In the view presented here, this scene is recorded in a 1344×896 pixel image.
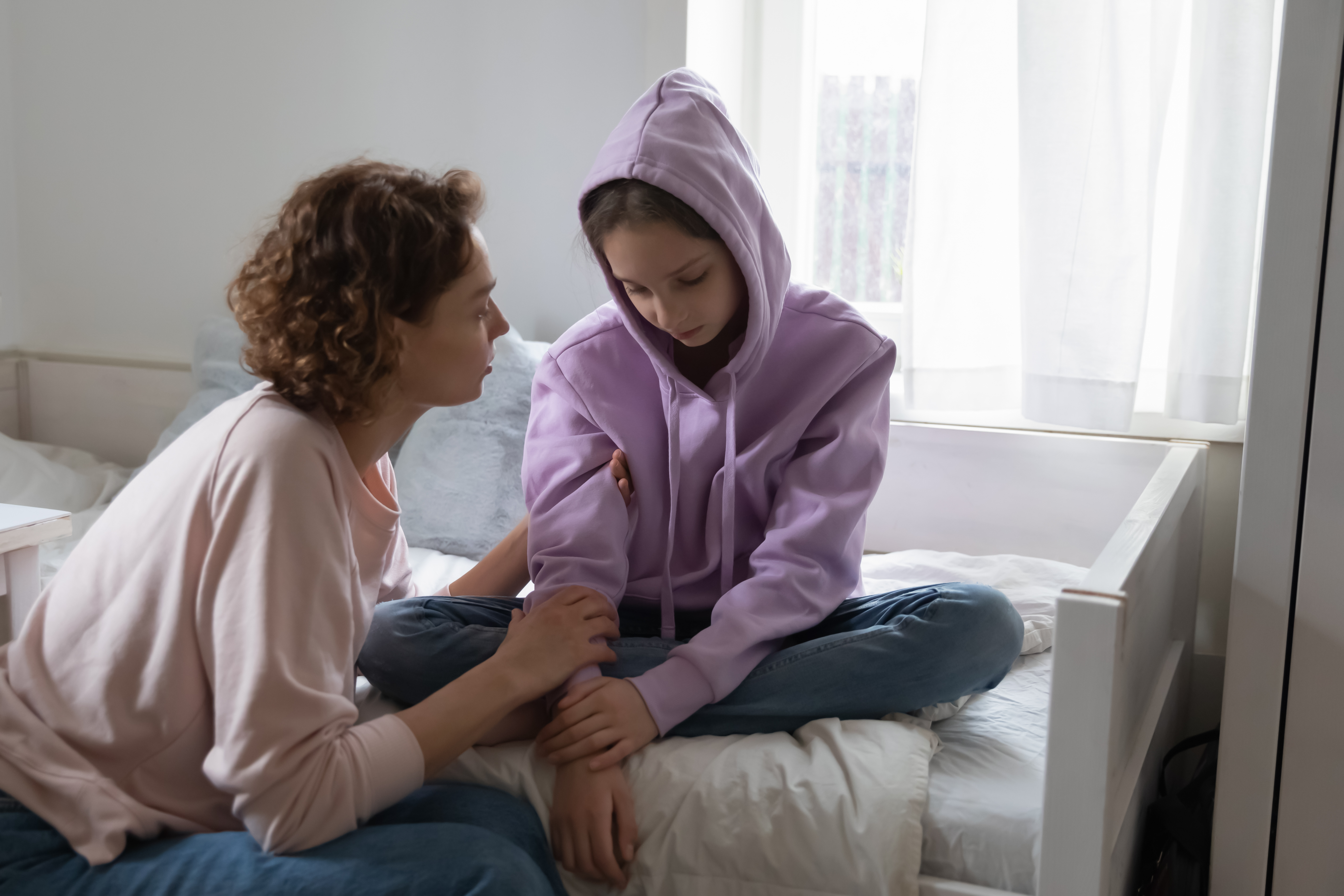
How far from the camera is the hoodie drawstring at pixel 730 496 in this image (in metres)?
1.17

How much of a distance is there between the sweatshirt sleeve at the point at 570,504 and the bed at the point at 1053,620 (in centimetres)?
33

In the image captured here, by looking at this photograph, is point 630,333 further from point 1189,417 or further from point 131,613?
point 1189,417

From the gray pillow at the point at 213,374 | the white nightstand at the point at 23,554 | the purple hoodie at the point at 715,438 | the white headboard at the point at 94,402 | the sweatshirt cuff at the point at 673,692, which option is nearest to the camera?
the sweatshirt cuff at the point at 673,692

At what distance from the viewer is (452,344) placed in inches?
37.8

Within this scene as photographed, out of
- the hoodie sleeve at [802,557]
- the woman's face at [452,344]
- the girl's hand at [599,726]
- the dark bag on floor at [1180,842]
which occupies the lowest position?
the dark bag on floor at [1180,842]

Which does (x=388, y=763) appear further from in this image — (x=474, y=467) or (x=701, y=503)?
(x=474, y=467)

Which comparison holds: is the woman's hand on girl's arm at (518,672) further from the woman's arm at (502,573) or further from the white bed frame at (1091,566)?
the white bed frame at (1091,566)

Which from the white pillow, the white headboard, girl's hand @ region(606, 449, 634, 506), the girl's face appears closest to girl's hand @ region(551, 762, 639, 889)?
girl's hand @ region(606, 449, 634, 506)

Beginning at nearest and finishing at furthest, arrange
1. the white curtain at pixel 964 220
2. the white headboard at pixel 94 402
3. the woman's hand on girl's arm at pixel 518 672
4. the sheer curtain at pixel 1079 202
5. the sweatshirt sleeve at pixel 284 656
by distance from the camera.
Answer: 1. the sweatshirt sleeve at pixel 284 656
2. the woman's hand on girl's arm at pixel 518 672
3. the sheer curtain at pixel 1079 202
4. the white curtain at pixel 964 220
5. the white headboard at pixel 94 402

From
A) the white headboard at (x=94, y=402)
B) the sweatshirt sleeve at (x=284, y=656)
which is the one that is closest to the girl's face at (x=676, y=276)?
the sweatshirt sleeve at (x=284, y=656)

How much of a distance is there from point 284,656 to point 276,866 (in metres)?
0.16

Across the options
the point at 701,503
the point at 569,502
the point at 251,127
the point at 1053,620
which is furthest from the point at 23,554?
the point at 1053,620

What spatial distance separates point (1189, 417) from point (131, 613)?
142 centimetres

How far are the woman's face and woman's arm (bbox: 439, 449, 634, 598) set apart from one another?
1.07ft
